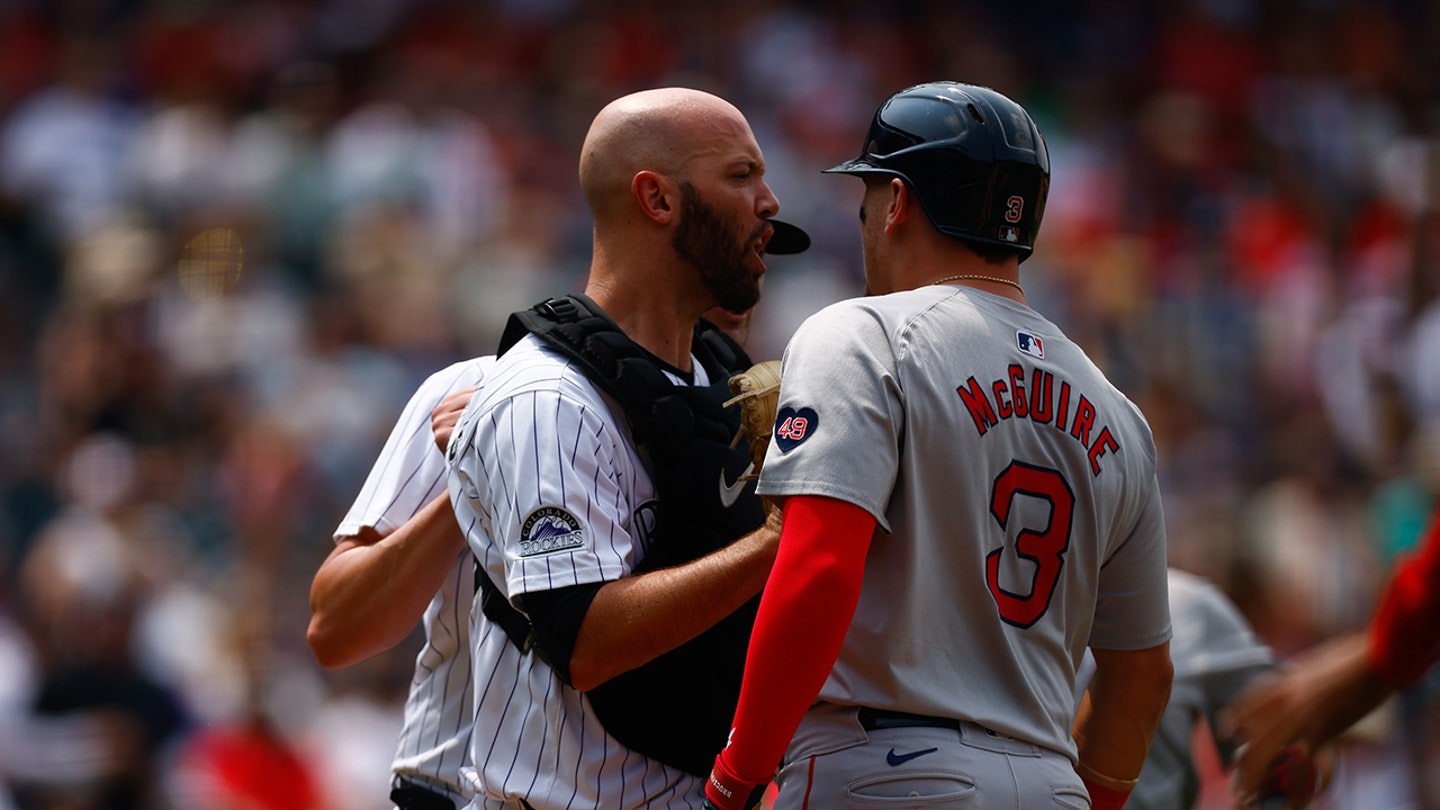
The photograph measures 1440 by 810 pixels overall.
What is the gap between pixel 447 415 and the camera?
312 cm

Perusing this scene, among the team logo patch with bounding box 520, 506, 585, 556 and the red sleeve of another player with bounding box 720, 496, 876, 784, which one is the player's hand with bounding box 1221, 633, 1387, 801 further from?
the team logo patch with bounding box 520, 506, 585, 556

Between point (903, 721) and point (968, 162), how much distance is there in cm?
95

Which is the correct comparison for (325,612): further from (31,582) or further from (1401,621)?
(31,582)

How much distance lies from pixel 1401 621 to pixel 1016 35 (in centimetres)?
856

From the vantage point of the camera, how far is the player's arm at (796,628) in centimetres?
244

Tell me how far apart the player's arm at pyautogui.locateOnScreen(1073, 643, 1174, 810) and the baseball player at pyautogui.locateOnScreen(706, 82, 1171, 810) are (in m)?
0.18

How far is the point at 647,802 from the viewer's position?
9.42ft

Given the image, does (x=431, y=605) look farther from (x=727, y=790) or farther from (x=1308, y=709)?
(x=1308, y=709)

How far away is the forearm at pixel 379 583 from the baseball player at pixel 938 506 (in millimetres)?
818

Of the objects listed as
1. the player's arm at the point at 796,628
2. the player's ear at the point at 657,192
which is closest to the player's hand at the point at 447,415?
the player's ear at the point at 657,192

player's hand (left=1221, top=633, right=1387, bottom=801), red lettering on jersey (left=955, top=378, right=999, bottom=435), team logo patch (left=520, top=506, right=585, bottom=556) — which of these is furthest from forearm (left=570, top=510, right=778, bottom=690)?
player's hand (left=1221, top=633, right=1387, bottom=801)

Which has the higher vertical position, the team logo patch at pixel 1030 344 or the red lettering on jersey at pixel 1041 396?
the team logo patch at pixel 1030 344

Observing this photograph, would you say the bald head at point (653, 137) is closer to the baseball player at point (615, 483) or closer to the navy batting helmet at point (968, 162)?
the baseball player at point (615, 483)

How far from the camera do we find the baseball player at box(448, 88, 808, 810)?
106 inches
